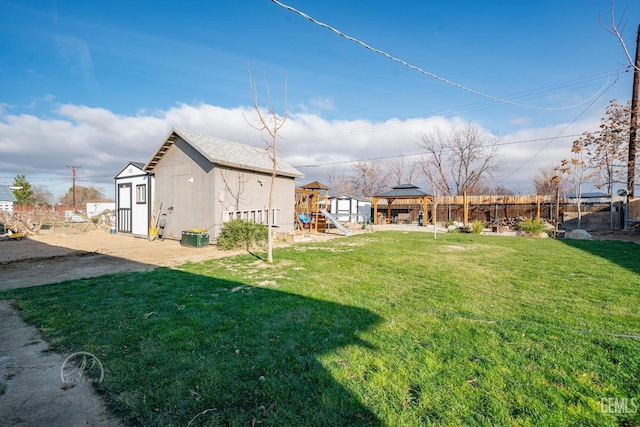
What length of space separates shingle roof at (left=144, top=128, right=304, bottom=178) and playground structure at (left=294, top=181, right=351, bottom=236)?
2.42 m

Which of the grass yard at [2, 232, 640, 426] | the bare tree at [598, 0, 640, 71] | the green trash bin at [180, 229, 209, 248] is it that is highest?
the bare tree at [598, 0, 640, 71]

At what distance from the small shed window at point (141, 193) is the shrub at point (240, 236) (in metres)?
6.34

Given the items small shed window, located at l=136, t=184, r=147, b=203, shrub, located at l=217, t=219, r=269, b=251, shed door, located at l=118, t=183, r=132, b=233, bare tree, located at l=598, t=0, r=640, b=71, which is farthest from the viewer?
shed door, located at l=118, t=183, r=132, b=233

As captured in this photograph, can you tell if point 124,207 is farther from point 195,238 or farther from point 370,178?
point 370,178

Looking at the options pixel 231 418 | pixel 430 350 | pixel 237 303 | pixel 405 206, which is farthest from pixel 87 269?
pixel 405 206

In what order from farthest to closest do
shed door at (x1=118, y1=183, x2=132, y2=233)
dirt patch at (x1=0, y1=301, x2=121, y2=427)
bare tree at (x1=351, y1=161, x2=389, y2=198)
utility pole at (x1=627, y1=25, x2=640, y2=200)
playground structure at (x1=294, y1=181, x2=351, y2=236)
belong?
1. bare tree at (x1=351, y1=161, x2=389, y2=198)
2. playground structure at (x1=294, y1=181, x2=351, y2=236)
3. shed door at (x1=118, y1=183, x2=132, y2=233)
4. utility pole at (x1=627, y1=25, x2=640, y2=200)
5. dirt patch at (x1=0, y1=301, x2=121, y2=427)

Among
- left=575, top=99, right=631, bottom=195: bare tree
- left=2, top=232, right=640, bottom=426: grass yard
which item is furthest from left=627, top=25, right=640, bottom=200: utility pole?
left=2, top=232, right=640, bottom=426: grass yard

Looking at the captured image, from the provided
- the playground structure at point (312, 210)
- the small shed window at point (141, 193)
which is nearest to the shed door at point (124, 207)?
the small shed window at point (141, 193)

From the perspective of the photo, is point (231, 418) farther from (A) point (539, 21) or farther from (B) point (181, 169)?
(B) point (181, 169)

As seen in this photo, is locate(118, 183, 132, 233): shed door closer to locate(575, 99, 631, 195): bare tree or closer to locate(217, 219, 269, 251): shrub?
locate(217, 219, 269, 251): shrub

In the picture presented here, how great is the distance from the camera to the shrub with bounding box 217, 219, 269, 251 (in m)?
10.9

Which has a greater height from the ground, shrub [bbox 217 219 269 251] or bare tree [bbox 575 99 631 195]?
bare tree [bbox 575 99 631 195]

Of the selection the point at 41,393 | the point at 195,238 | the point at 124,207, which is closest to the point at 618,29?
the point at 41,393

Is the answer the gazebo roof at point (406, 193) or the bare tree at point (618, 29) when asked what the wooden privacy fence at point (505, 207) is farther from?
the bare tree at point (618, 29)
